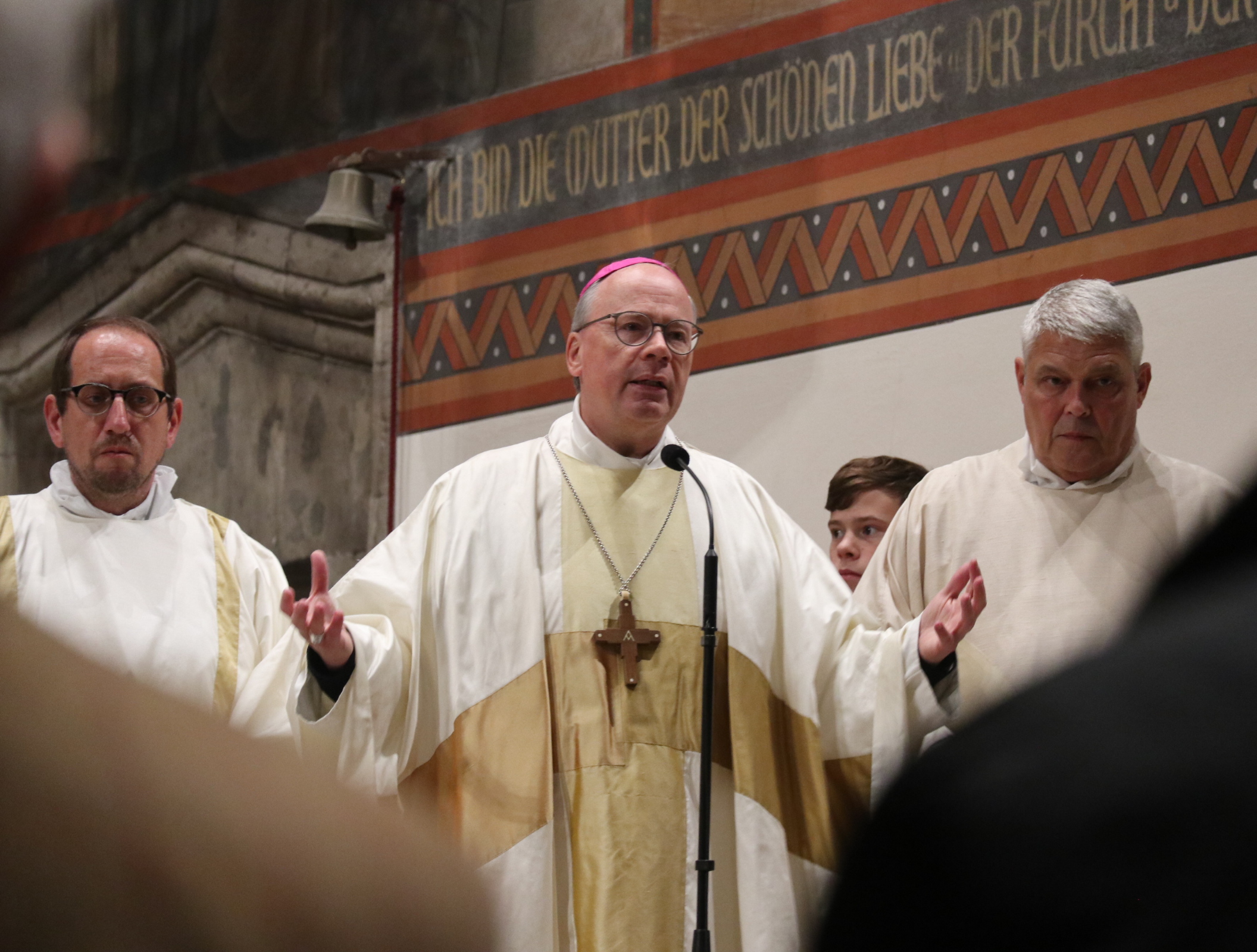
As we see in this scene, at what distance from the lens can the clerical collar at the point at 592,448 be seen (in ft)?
14.7

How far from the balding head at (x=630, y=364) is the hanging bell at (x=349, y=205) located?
10.2 feet

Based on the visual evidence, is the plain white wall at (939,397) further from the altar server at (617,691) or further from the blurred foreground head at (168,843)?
the blurred foreground head at (168,843)

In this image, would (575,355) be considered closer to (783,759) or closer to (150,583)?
(783,759)

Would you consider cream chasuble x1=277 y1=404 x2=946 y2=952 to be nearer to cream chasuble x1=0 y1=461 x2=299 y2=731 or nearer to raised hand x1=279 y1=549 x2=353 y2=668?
raised hand x1=279 y1=549 x2=353 y2=668

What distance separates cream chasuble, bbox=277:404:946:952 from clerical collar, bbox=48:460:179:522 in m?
1.19

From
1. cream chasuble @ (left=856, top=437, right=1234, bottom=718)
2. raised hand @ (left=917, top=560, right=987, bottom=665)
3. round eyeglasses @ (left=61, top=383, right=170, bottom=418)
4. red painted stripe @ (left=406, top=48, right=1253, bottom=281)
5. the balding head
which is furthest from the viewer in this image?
red painted stripe @ (left=406, top=48, right=1253, bottom=281)

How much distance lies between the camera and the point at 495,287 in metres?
7.26

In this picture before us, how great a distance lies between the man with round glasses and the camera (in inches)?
187

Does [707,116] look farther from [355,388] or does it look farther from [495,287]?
[355,388]

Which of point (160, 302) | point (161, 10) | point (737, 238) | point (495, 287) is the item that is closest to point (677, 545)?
point (737, 238)

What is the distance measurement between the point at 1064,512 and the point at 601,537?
1.42 m

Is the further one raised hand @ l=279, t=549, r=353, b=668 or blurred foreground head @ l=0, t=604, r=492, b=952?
raised hand @ l=279, t=549, r=353, b=668

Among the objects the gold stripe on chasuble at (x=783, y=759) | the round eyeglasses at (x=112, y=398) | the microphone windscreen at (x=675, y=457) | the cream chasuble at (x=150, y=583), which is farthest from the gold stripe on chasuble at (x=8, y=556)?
the gold stripe on chasuble at (x=783, y=759)

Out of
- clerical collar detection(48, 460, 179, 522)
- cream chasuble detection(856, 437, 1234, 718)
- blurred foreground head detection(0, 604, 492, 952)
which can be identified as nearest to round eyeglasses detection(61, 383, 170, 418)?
clerical collar detection(48, 460, 179, 522)
